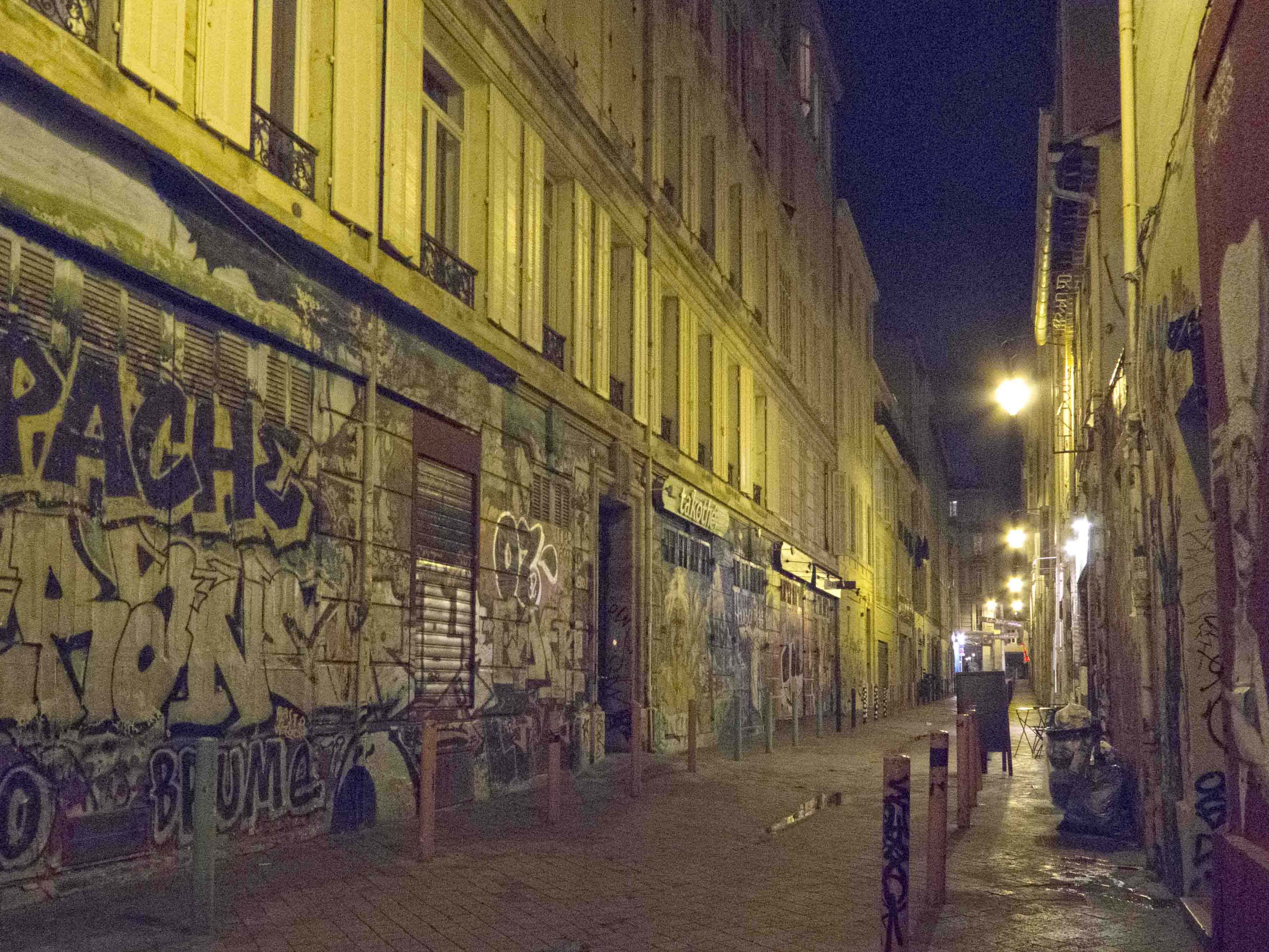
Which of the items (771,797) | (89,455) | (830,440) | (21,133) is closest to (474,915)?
(89,455)

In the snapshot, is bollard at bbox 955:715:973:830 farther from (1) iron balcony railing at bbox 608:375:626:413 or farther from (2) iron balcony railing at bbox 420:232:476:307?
(1) iron balcony railing at bbox 608:375:626:413

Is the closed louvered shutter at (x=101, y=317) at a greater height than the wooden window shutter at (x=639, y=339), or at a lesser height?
lesser

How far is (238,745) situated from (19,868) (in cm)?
212

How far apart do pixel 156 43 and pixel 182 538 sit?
3.15m

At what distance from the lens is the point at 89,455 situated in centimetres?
773

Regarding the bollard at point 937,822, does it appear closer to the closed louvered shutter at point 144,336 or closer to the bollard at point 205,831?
the bollard at point 205,831

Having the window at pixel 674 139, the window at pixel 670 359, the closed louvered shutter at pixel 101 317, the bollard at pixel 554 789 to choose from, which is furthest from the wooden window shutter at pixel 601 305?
the closed louvered shutter at pixel 101 317

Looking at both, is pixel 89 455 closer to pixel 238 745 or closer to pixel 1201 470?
pixel 238 745

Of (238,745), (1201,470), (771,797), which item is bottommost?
(771,797)

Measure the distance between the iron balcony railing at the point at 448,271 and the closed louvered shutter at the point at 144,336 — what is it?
13.6 feet

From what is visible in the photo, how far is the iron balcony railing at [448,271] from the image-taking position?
1260cm

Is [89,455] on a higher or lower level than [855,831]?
higher

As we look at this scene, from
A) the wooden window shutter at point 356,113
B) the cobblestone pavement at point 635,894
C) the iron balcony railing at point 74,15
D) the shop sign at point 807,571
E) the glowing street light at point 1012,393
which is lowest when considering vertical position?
the cobblestone pavement at point 635,894

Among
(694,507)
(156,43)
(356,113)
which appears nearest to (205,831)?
(156,43)
